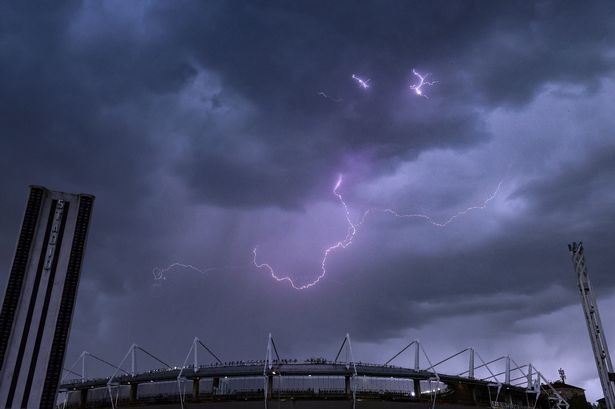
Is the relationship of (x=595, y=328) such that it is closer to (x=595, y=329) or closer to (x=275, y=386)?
(x=595, y=329)

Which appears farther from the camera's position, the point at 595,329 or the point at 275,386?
the point at 275,386

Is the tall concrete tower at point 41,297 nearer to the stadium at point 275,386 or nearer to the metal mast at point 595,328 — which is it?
the stadium at point 275,386

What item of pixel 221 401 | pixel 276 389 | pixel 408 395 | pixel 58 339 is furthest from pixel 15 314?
pixel 408 395

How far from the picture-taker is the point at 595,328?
59.5 meters

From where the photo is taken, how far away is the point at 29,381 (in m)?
120

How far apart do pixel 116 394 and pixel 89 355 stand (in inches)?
800

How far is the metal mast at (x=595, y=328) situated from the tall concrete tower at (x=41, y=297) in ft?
363

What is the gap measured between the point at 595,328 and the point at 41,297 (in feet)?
382

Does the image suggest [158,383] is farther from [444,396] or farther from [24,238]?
[444,396]

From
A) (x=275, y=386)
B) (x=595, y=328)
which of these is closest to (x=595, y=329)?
(x=595, y=328)

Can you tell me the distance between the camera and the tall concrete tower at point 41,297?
120 meters

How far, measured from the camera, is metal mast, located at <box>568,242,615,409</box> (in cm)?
5525

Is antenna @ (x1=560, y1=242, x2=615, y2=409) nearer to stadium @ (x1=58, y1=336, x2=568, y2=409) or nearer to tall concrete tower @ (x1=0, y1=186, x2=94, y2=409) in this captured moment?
stadium @ (x1=58, y1=336, x2=568, y2=409)

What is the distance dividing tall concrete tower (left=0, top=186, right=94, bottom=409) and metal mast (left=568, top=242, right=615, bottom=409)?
363ft
